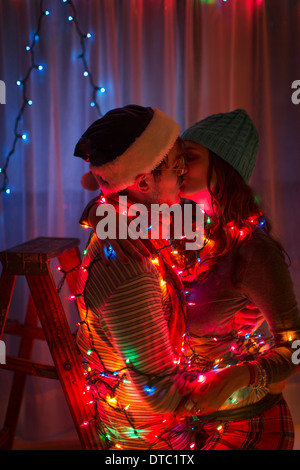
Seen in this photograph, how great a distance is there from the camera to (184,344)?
1.26 meters

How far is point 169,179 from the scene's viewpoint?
1.14 metres

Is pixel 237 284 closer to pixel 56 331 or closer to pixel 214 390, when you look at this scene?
pixel 214 390

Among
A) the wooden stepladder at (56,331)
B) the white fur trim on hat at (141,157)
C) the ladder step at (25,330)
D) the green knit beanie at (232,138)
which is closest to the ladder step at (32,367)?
the wooden stepladder at (56,331)

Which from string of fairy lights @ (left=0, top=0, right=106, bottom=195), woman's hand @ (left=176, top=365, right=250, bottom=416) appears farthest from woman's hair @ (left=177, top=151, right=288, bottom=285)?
string of fairy lights @ (left=0, top=0, right=106, bottom=195)

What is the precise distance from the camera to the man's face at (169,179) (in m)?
1.12

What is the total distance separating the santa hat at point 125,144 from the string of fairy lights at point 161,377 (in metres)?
0.19

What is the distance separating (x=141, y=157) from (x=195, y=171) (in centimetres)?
27

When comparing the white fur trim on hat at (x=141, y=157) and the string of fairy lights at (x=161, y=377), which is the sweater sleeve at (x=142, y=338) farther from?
the white fur trim on hat at (x=141, y=157)

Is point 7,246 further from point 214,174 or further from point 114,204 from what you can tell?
point 214,174

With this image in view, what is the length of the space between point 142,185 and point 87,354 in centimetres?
49

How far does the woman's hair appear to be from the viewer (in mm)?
1261

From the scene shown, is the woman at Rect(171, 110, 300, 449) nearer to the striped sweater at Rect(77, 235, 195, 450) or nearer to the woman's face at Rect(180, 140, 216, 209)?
the woman's face at Rect(180, 140, 216, 209)

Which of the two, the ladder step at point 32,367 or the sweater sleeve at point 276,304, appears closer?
the sweater sleeve at point 276,304
